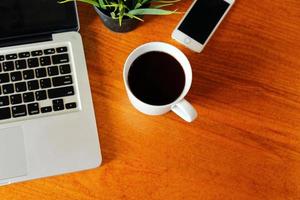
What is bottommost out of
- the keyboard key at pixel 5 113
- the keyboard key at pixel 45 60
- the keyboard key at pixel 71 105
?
the keyboard key at pixel 5 113

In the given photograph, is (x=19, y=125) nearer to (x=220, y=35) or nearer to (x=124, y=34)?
(x=124, y=34)

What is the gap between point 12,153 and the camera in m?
0.65

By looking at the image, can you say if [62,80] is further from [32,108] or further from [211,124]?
[211,124]

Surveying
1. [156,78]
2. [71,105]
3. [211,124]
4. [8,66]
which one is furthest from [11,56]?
[211,124]

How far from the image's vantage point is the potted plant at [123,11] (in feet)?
2.13

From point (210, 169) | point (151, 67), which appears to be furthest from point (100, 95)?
point (210, 169)

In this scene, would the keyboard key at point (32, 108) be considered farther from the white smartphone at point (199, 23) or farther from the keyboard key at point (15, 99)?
the white smartphone at point (199, 23)

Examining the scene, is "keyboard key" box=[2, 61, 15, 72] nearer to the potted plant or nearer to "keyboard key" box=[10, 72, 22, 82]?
"keyboard key" box=[10, 72, 22, 82]

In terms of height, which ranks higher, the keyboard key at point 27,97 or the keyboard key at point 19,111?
the keyboard key at point 27,97

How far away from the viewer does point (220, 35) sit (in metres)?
0.73

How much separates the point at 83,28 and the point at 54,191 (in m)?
0.28

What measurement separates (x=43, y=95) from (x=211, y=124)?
28 cm

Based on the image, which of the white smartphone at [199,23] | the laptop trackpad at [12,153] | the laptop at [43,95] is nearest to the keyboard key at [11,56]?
the laptop at [43,95]

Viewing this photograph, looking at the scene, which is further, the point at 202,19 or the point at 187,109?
the point at 202,19
